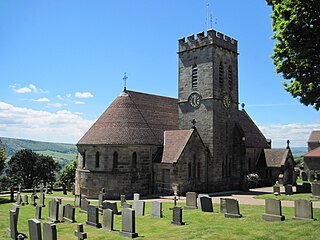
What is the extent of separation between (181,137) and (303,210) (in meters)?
18.3

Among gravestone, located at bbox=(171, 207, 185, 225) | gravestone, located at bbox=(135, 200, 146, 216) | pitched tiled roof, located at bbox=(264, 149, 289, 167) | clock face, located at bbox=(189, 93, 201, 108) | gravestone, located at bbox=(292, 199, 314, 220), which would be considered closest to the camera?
gravestone, located at bbox=(292, 199, 314, 220)

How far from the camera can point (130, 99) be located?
37.3m

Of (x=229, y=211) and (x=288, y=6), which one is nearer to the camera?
(x=288, y=6)

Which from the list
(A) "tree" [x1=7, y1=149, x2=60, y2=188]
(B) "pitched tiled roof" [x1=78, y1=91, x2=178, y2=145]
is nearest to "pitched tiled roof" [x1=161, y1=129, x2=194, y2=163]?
(B) "pitched tiled roof" [x1=78, y1=91, x2=178, y2=145]

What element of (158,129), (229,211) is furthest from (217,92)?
(229,211)

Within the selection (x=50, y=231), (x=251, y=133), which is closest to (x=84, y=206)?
(x=50, y=231)

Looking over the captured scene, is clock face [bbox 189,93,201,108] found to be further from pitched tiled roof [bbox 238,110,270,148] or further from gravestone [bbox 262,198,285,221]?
gravestone [bbox 262,198,285,221]

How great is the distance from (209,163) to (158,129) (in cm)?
671

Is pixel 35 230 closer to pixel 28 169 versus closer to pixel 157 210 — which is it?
pixel 157 210

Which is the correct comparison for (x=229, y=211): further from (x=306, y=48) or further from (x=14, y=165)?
(x=14, y=165)

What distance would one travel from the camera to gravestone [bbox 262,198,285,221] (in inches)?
687

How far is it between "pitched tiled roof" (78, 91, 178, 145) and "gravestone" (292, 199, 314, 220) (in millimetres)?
18674

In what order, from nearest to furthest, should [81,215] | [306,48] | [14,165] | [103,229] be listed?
[306,48] → [103,229] → [81,215] → [14,165]

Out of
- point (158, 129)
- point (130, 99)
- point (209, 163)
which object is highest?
point (130, 99)
